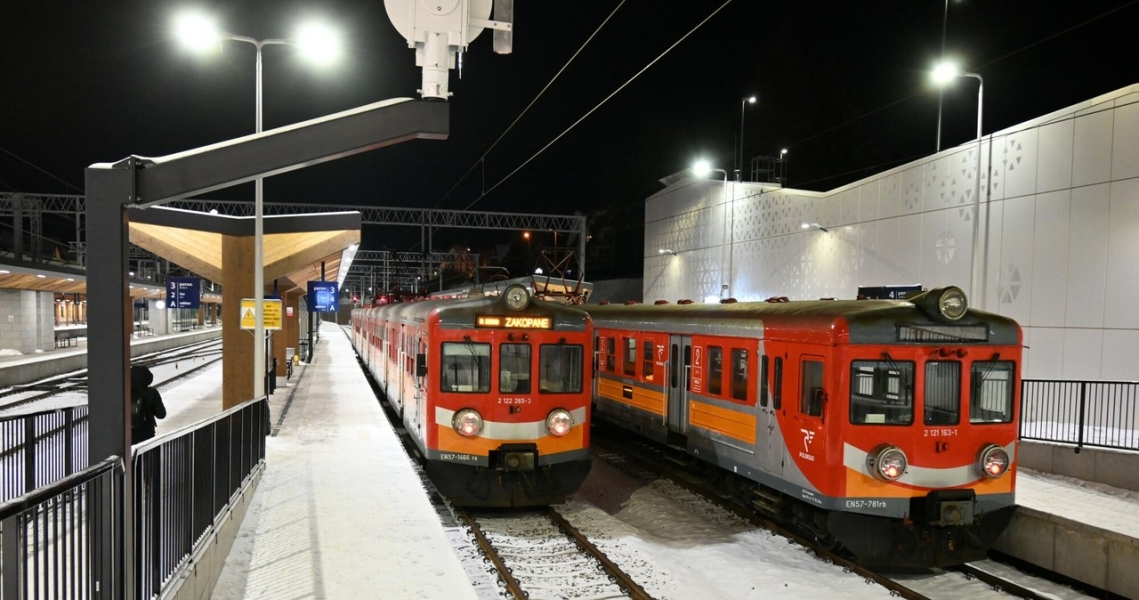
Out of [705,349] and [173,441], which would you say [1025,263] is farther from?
[173,441]

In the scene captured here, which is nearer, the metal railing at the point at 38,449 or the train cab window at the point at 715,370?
the metal railing at the point at 38,449

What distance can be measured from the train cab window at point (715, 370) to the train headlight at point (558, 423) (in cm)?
212

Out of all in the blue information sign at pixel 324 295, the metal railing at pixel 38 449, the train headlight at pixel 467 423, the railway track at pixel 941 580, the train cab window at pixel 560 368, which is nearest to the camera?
the railway track at pixel 941 580

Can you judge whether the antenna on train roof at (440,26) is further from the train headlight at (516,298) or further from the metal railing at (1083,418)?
the metal railing at (1083,418)

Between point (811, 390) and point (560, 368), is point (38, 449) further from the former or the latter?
point (811, 390)

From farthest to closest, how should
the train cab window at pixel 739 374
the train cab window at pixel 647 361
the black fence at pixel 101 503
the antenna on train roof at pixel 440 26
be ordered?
1. the train cab window at pixel 647 361
2. the train cab window at pixel 739 374
3. the antenna on train roof at pixel 440 26
4. the black fence at pixel 101 503

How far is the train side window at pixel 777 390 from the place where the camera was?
9.07 metres

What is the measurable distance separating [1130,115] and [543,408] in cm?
1331

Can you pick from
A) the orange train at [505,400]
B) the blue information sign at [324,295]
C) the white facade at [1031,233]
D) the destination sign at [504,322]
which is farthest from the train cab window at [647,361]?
the blue information sign at [324,295]

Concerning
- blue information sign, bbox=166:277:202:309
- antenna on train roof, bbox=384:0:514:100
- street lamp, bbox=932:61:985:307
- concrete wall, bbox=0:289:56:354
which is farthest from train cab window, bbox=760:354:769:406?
concrete wall, bbox=0:289:56:354

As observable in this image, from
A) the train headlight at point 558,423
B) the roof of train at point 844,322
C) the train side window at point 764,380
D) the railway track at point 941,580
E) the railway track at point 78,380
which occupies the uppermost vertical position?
the roof of train at point 844,322

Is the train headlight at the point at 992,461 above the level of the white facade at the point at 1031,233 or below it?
below

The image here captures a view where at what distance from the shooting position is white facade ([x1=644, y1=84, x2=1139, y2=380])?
49.8ft

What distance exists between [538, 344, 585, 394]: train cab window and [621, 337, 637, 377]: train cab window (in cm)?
323
